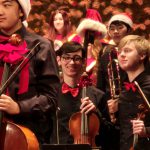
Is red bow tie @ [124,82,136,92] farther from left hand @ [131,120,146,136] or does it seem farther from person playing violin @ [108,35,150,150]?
left hand @ [131,120,146,136]

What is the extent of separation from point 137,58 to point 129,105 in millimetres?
452

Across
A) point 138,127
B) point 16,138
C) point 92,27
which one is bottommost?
point 16,138

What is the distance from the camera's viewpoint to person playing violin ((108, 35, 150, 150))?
14.3 ft

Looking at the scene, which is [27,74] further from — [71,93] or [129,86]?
[71,93]

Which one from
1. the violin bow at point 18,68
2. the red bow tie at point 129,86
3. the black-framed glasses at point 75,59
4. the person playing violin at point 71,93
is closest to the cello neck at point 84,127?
the person playing violin at point 71,93

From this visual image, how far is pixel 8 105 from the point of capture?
2.86 m

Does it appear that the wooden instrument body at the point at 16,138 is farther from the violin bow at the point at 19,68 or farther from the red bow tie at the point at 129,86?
the red bow tie at the point at 129,86

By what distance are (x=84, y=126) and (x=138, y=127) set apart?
58 centimetres

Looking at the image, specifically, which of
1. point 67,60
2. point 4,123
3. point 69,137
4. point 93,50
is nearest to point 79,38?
point 93,50

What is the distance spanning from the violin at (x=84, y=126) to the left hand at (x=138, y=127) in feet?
1.61

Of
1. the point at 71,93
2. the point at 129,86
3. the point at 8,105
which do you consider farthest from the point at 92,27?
the point at 8,105

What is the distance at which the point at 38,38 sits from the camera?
3207mm

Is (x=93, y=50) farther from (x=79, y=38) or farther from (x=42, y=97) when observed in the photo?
(x=42, y=97)

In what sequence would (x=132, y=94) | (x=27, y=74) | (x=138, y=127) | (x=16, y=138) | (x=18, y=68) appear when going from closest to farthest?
(x=16, y=138) → (x=18, y=68) → (x=27, y=74) → (x=138, y=127) → (x=132, y=94)
